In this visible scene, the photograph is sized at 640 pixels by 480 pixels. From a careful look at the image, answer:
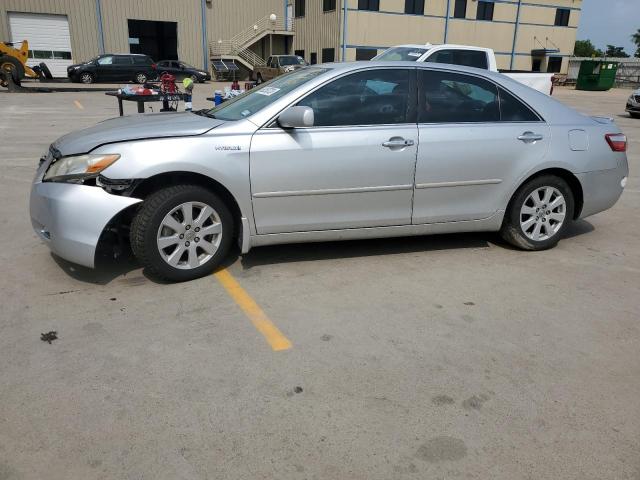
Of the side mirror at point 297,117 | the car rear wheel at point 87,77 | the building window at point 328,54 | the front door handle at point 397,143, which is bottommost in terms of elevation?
the car rear wheel at point 87,77

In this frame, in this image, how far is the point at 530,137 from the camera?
15.3ft

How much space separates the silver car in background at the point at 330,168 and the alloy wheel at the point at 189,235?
0.4 inches

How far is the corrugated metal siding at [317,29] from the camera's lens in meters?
35.7

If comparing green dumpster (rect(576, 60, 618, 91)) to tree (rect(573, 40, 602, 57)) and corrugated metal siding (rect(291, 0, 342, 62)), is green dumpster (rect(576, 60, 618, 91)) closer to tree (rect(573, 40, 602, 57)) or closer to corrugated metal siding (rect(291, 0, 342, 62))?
corrugated metal siding (rect(291, 0, 342, 62))

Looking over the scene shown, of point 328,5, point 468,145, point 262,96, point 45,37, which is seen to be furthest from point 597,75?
point 262,96

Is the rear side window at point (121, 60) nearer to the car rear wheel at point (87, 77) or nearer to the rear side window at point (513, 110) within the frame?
the car rear wheel at point (87, 77)

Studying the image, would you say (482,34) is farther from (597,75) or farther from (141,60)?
(141,60)

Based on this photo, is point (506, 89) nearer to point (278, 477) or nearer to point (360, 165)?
point (360, 165)

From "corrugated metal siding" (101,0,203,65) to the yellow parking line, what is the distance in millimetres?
34903

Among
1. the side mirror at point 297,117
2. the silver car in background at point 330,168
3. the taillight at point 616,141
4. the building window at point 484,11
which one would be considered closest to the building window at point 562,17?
the building window at point 484,11

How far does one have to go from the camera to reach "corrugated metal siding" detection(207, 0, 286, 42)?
37.1m

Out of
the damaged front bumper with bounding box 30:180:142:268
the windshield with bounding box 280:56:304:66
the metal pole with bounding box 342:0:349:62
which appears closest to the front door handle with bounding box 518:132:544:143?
the damaged front bumper with bounding box 30:180:142:268

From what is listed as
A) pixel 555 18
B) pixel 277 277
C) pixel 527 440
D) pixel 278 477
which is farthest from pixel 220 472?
pixel 555 18

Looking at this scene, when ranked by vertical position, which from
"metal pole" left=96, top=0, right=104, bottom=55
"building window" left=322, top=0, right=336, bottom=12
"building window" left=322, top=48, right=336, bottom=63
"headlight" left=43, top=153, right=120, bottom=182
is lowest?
"headlight" left=43, top=153, right=120, bottom=182
